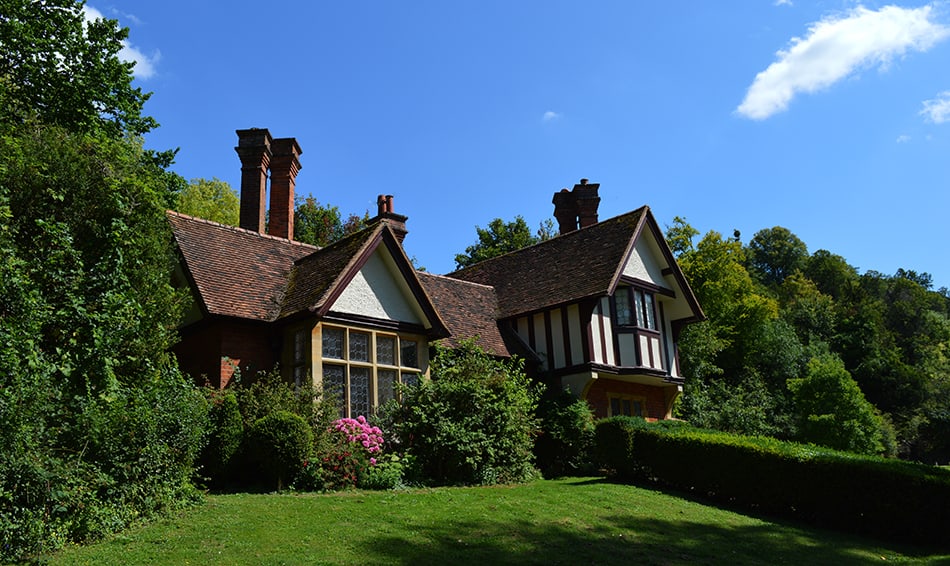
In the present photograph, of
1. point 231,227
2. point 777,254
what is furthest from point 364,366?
point 777,254

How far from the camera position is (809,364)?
41.3 meters

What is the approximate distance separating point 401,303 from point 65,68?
9.18 m

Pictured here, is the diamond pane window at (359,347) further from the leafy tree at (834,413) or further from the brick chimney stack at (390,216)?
the leafy tree at (834,413)

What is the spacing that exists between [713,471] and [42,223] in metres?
13.8

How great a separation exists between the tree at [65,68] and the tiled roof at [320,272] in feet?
17.2

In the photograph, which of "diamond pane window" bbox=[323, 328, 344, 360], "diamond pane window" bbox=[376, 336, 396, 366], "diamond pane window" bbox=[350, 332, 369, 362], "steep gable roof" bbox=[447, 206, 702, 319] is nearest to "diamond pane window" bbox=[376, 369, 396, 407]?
"diamond pane window" bbox=[376, 336, 396, 366]

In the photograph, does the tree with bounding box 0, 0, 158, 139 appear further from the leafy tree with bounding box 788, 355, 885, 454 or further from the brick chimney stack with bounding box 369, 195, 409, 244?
the leafy tree with bounding box 788, 355, 885, 454

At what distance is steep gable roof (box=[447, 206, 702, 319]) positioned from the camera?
23.4 metres

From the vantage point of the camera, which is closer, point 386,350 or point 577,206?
point 386,350

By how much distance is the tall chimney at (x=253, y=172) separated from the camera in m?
21.0

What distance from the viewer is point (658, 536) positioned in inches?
484

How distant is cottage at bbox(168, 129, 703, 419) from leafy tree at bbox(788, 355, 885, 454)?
15.7 metres

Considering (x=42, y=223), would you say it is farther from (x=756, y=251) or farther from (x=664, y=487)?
(x=756, y=251)

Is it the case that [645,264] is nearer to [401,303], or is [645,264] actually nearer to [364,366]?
[401,303]
